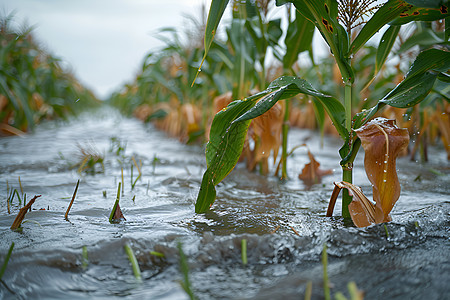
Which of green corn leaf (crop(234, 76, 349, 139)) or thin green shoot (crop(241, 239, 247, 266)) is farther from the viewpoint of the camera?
green corn leaf (crop(234, 76, 349, 139))

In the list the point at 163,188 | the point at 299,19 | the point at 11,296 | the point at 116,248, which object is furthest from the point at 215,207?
the point at 299,19

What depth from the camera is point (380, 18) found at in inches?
39.2

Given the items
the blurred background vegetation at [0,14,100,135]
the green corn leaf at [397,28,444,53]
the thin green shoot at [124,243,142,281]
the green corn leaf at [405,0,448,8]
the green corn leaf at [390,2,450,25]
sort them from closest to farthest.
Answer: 1. the thin green shoot at [124,243,142,281]
2. the green corn leaf at [405,0,448,8]
3. the green corn leaf at [390,2,450,25]
4. the green corn leaf at [397,28,444,53]
5. the blurred background vegetation at [0,14,100,135]

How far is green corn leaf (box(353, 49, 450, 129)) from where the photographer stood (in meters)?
0.96

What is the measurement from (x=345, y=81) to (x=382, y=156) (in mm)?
235

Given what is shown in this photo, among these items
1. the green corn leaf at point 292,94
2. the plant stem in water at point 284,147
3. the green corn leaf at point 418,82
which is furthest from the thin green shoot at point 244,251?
the plant stem in water at point 284,147

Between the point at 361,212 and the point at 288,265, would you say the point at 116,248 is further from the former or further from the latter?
the point at 361,212

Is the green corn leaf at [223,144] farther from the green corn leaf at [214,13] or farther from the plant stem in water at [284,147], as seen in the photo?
the plant stem in water at [284,147]

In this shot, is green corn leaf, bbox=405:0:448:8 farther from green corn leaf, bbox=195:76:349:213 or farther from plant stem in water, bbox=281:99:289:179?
plant stem in water, bbox=281:99:289:179

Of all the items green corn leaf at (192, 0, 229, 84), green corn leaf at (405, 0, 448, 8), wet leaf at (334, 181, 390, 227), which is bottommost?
wet leaf at (334, 181, 390, 227)

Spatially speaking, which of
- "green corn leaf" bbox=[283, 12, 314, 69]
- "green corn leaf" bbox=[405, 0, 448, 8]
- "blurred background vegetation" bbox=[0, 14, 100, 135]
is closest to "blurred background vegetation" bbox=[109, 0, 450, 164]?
"green corn leaf" bbox=[283, 12, 314, 69]

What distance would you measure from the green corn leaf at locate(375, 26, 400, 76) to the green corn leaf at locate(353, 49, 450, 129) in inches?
5.6

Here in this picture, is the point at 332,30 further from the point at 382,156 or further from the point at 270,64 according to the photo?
the point at 270,64

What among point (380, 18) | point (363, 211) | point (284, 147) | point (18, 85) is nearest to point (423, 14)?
point (380, 18)
